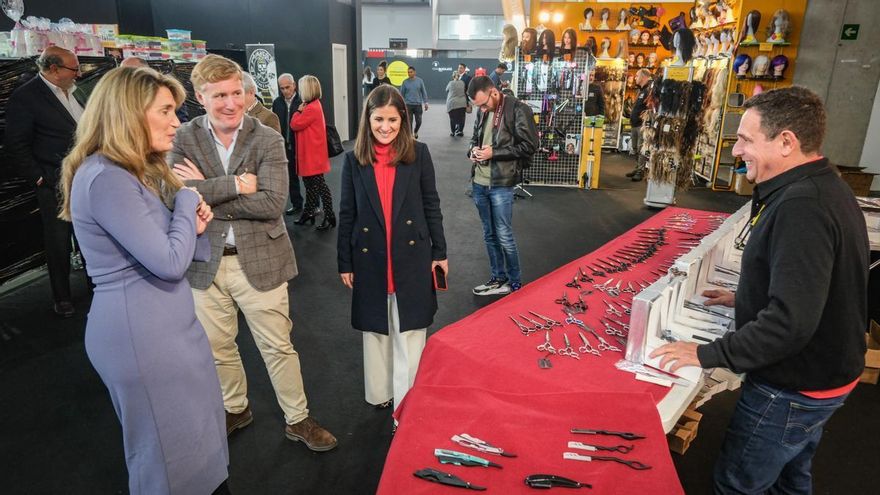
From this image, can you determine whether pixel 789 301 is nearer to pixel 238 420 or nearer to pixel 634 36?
pixel 238 420

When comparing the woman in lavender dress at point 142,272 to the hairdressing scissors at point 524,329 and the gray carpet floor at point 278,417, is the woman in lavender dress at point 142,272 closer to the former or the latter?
the gray carpet floor at point 278,417

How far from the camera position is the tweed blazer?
2303 millimetres

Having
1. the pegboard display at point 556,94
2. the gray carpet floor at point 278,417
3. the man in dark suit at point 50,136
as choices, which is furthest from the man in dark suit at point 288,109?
the pegboard display at point 556,94

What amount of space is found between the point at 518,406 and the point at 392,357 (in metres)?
1.32

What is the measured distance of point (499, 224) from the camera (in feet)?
14.6

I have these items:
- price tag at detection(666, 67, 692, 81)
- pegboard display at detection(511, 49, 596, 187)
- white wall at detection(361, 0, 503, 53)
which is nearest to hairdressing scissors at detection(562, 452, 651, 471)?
pegboard display at detection(511, 49, 596, 187)

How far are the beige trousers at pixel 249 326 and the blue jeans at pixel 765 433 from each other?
188cm

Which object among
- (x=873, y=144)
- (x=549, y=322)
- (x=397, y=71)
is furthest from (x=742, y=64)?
(x=397, y=71)

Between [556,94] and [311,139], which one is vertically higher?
[556,94]

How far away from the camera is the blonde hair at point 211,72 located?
219 centimetres

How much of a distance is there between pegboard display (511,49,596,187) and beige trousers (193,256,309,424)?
613 cm

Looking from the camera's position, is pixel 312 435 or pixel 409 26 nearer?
pixel 312 435

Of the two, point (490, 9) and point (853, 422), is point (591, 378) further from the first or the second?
point (490, 9)

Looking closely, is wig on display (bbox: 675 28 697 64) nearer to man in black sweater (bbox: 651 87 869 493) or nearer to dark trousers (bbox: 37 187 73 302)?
man in black sweater (bbox: 651 87 869 493)
